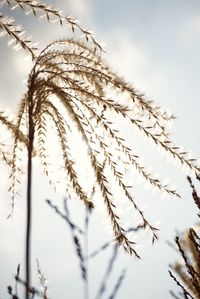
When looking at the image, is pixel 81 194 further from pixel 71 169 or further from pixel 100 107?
pixel 100 107

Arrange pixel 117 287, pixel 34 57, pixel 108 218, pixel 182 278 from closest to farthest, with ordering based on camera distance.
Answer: pixel 117 287
pixel 108 218
pixel 34 57
pixel 182 278

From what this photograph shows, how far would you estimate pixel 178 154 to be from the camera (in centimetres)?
285

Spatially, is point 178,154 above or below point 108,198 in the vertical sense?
above

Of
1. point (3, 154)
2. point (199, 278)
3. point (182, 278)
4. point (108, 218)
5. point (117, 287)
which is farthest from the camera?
point (182, 278)

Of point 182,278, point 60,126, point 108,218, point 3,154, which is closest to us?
point 108,218

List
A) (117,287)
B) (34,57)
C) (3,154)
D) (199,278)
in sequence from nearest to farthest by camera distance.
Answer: (117,287), (199,278), (34,57), (3,154)

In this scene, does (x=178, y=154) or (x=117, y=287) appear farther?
(x=178, y=154)

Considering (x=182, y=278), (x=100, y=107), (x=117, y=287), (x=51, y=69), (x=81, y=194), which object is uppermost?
(x=51, y=69)

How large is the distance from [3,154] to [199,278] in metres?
2.32

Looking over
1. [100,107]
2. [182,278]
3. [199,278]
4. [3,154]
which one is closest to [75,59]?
[100,107]

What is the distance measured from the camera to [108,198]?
280 cm

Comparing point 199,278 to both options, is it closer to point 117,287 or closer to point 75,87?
point 117,287

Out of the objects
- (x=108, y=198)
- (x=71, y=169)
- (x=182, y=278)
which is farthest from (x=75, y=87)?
(x=182, y=278)

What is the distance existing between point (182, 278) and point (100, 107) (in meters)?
2.19
